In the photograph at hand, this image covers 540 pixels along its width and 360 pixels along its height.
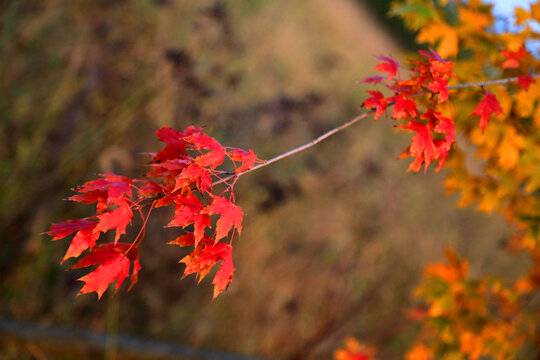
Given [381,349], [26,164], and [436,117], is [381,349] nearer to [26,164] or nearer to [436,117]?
[436,117]

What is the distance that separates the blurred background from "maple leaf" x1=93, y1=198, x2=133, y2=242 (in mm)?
1283

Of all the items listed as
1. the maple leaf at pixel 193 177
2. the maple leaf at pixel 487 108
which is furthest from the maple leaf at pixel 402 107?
the maple leaf at pixel 193 177

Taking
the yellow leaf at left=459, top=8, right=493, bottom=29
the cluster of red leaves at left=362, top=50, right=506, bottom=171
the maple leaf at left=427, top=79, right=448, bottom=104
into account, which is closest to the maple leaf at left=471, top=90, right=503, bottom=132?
the cluster of red leaves at left=362, top=50, right=506, bottom=171

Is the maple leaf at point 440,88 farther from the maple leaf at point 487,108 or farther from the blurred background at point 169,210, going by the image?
the blurred background at point 169,210

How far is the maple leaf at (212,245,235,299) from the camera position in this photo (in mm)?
881

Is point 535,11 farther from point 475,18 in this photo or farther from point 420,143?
point 420,143

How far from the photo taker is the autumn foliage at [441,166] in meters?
0.88

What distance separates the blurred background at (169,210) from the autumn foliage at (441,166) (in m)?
0.50

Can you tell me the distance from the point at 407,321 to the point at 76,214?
2.81 m

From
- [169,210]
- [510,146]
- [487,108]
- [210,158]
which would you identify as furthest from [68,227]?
[169,210]

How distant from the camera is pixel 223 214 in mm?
905

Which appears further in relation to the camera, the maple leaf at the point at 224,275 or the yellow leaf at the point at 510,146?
the yellow leaf at the point at 510,146

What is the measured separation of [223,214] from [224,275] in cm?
14

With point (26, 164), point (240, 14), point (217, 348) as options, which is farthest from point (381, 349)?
point (240, 14)
